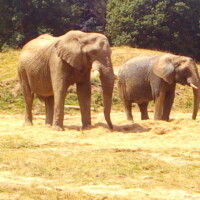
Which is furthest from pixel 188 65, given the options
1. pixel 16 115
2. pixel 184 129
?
pixel 16 115

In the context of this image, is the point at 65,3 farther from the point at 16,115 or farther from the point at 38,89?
the point at 38,89

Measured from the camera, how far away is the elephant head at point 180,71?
17953 millimetres

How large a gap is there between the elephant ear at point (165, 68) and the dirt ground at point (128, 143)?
1.36m

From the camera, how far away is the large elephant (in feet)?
49.3

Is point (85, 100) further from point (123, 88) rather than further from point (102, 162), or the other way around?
point (102, 162)

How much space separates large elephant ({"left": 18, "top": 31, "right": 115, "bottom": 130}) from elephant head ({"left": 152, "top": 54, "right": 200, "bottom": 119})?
104 inches

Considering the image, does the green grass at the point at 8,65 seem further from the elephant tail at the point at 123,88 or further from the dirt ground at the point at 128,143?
the dirt ground at the point at 128,143

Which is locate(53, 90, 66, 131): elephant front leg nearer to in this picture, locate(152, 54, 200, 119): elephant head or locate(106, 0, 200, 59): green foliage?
locate(152, 54, 200, 119): elephant head

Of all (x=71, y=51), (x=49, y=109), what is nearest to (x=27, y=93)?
(x=49, y=109)

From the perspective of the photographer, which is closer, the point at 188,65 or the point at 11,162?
the point at 11,162

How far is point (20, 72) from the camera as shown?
17.5 meters

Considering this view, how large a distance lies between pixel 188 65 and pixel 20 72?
435 centimetres

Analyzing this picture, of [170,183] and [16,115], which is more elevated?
[170,183]

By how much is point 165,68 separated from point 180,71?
1.47 ft
